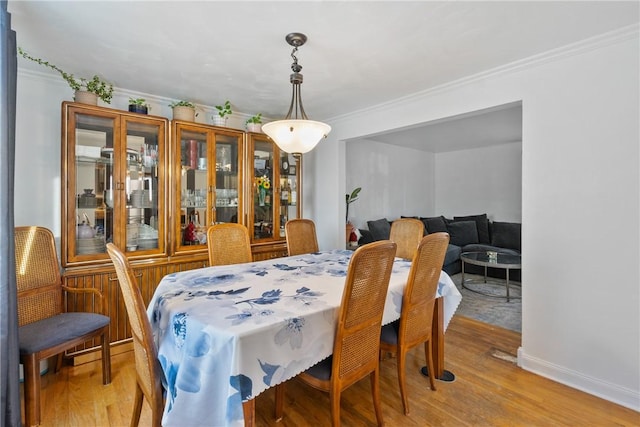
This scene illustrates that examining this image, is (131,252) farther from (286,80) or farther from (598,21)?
(598,21)

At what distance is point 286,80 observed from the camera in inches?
Answer: 105

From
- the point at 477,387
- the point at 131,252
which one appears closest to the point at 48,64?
the point at 131,252

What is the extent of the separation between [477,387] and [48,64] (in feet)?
12.4

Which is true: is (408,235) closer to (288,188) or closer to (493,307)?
(288,188)

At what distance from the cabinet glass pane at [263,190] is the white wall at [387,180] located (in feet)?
5.73

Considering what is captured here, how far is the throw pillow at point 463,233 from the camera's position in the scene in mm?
5364

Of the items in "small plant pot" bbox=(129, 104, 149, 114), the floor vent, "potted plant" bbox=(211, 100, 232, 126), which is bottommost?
the floor vent

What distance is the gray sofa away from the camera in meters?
4.74

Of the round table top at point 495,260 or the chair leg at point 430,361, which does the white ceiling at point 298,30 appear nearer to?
the chair leg at point 430,361

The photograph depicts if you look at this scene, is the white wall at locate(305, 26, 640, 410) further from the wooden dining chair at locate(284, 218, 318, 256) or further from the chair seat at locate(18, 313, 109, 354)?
the chair seat at locate(18, 313, 109, 354)

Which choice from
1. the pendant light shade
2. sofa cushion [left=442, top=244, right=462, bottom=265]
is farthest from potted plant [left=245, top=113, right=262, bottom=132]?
sofa cushion [left=442, top=244, right=462, bottom=265]

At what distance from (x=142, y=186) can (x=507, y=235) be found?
17.0 feet

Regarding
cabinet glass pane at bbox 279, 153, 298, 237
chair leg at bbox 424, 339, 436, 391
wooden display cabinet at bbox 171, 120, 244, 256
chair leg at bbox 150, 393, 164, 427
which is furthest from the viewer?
cabinet glass pane at bbox 279, 153, 298, 237

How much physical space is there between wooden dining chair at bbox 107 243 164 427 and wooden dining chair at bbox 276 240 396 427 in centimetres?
64
